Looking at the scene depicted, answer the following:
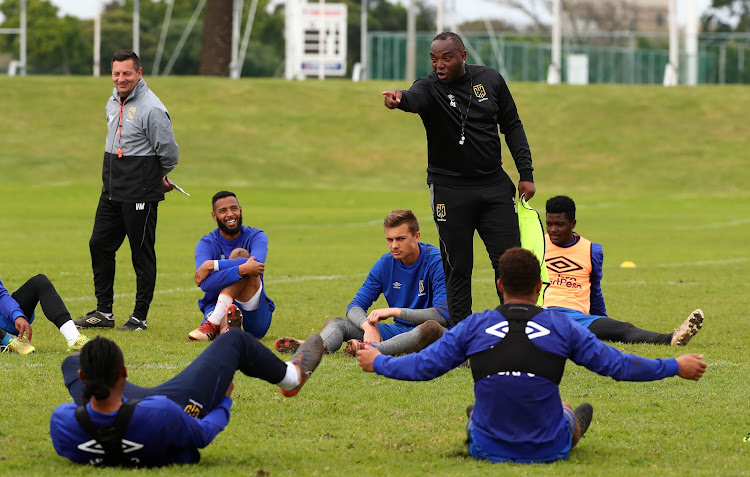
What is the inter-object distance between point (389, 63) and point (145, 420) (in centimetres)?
6016

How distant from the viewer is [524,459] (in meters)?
5.85

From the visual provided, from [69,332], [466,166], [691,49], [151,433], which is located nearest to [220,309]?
[69,332]

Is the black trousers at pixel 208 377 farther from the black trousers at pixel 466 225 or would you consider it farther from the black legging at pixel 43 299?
the black trousers at pixel 466 225

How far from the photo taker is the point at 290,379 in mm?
6266

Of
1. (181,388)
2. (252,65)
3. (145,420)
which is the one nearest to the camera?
(145,420)

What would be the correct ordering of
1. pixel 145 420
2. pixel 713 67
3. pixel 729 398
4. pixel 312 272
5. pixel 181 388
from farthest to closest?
pixel 713 67, pixel 312 272, pixel 729 398, pixel 181 388, pixel 145 420

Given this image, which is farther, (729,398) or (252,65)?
(252,65)

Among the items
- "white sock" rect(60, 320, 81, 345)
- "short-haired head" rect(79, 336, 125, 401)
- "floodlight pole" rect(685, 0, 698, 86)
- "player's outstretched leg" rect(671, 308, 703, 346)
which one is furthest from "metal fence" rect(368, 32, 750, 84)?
"short-haired head" rect(79, 336, 125, 401)

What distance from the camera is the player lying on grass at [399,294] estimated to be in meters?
9.09

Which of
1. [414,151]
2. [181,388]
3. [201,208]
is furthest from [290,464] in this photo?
[414,151]

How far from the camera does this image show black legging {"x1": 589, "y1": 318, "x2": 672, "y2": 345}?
32.2 feet

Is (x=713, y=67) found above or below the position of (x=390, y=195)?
above

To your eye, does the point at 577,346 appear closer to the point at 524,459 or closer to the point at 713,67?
the point at 524,459

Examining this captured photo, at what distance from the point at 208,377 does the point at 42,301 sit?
11.0 feet
